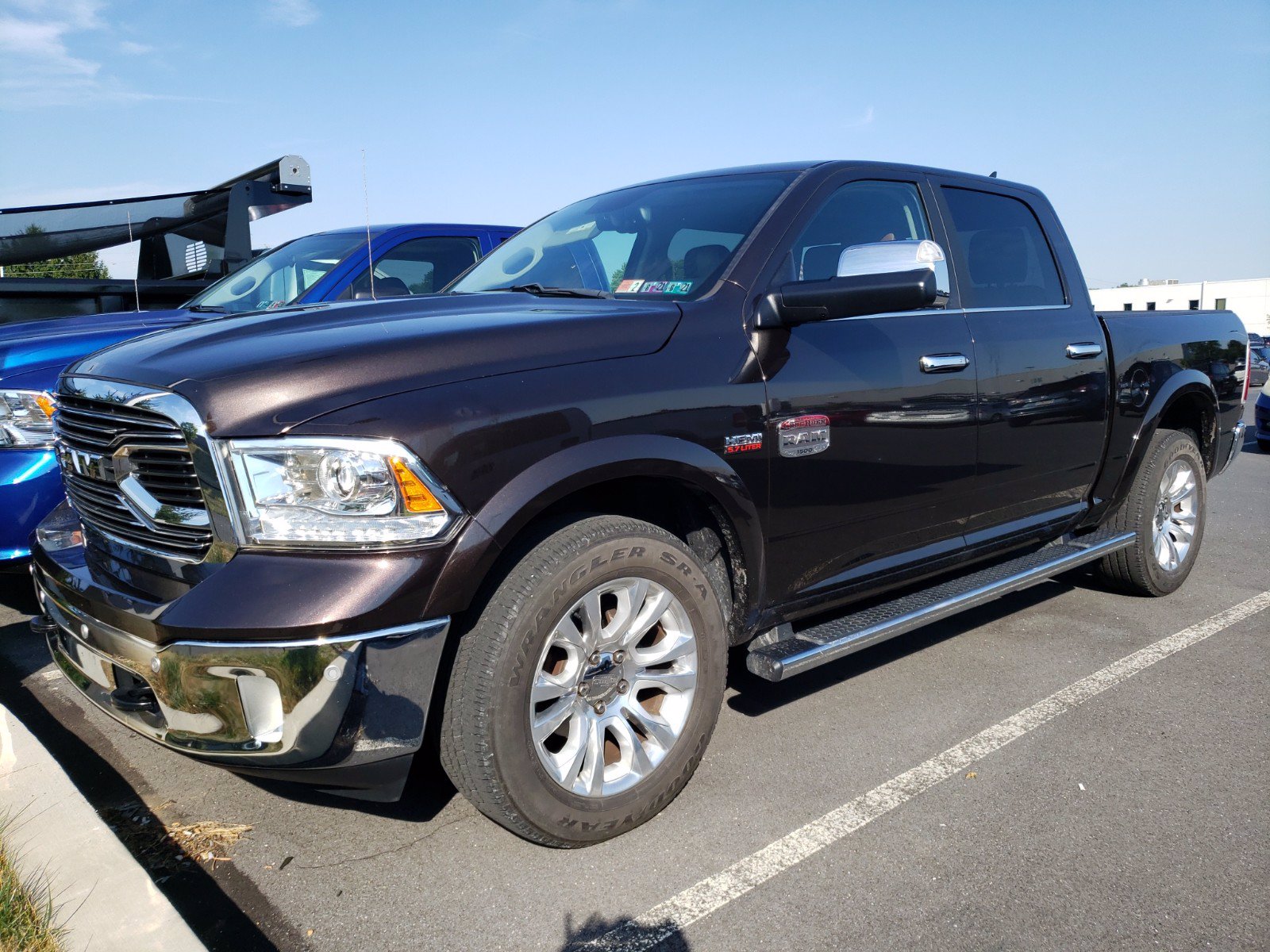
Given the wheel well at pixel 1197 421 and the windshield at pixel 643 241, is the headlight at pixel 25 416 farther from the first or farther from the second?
the wheel well at pixel 1197 421

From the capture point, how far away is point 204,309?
5668 mm

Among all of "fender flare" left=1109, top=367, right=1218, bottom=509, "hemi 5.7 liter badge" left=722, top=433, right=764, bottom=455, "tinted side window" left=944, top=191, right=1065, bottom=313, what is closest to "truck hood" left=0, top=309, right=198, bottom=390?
"hemi 5.7 liter badge" left=722, top=433, right=764, bottom=455

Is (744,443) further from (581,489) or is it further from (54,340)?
(54,340)

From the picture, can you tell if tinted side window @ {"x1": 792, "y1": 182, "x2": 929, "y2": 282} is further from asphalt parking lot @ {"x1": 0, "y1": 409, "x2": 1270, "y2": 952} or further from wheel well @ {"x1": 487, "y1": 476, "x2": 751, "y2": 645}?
asphalt parking lot @ {"x1": 0, "y1": 409, "x2": 1270, "y2": 952}

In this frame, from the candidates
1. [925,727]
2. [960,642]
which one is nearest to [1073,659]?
[960,642]

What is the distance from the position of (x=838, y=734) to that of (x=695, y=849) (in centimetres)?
94

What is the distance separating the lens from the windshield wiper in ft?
10.9

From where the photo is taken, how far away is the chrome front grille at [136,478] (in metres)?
2.37

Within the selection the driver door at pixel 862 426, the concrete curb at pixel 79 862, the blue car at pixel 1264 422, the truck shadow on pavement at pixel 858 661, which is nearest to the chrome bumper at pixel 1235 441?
the truck shadow on pavement at pixel 858 661

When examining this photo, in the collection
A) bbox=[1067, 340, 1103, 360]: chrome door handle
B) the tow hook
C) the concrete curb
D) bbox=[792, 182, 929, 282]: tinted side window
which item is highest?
bbox=[792, 182, 929, 282]: tinted side window

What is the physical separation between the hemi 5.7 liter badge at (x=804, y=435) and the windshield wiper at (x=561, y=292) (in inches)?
30.3

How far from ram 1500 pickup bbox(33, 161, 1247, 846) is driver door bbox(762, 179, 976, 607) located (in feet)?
0.04

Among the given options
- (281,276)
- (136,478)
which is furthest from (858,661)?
(281,276)

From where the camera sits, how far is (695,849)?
2693 millimetres
